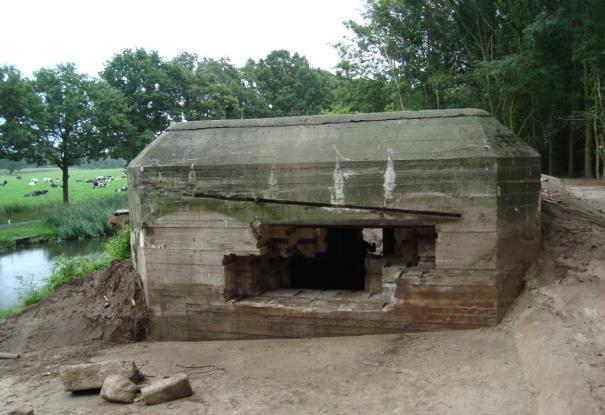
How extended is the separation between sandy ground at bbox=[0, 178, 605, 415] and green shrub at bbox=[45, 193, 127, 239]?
50.8 ft

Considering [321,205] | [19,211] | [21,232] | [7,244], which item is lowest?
[7,244]

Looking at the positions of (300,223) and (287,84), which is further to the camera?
(287,84)

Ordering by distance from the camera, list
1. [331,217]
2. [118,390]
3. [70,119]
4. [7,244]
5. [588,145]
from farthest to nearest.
→ 1. [70,119]
2. [7,244]
3. [588,145]
4. [331,217]
5. [118,390]

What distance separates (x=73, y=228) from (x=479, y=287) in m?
18.9

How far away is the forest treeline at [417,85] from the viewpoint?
1606 cm

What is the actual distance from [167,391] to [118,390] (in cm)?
49

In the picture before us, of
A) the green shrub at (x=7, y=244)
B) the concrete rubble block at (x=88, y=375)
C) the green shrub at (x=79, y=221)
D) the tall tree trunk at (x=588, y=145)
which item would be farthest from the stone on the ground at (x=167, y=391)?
the tall tree trunk at (x=588, y=145)

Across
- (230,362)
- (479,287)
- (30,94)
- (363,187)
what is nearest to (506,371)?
(479,287)

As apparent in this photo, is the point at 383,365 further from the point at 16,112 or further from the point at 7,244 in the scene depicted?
the point at 16,112

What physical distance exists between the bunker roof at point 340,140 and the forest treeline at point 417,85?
815 centimetres

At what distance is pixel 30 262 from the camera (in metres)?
16.5

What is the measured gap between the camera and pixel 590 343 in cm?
383

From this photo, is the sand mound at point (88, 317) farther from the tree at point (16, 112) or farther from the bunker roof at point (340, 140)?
the tree at point (16, 112)

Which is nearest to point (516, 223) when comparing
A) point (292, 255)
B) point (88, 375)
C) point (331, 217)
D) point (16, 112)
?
point (331, 217)
